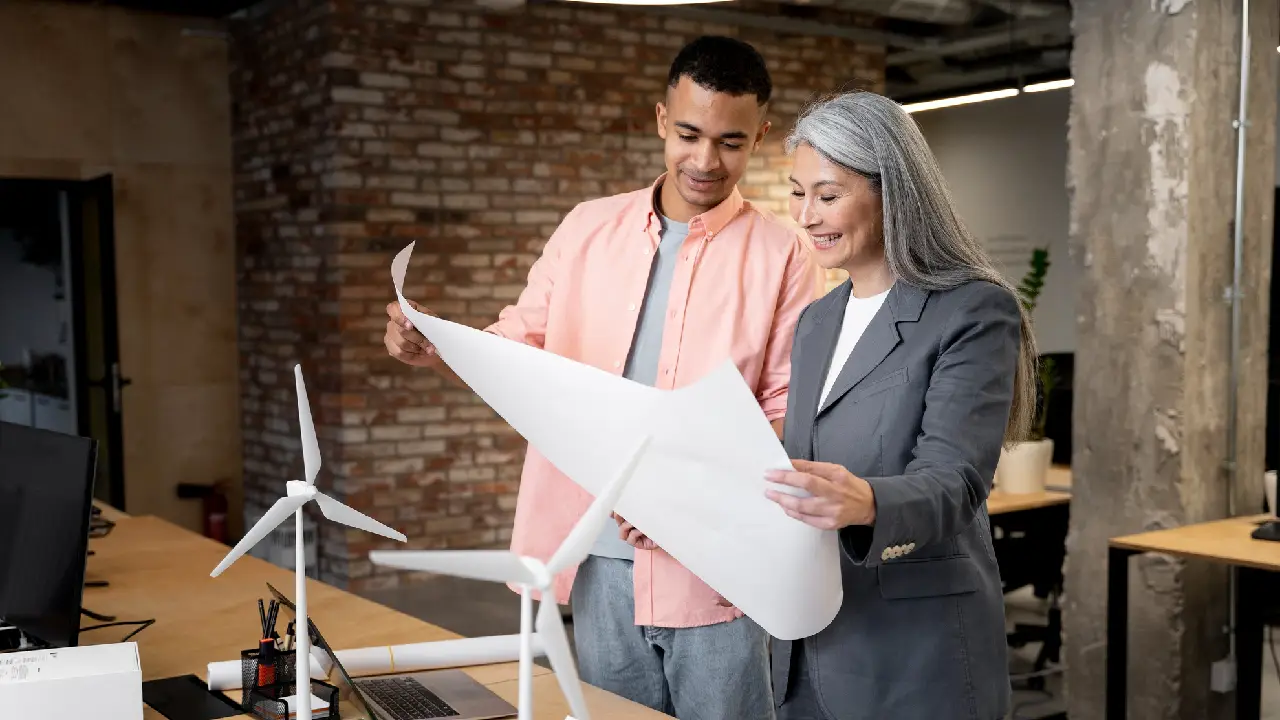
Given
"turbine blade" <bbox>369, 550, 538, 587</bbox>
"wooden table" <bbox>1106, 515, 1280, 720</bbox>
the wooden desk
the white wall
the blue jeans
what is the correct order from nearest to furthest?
"turbine blade" <bbox>369, 550, 538, 587</bbox> < the blue jeans < "wooden table" <bbox>1106, 515, 1280, 720</bbox> < the wooden desk < the white wall

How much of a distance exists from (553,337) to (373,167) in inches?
162

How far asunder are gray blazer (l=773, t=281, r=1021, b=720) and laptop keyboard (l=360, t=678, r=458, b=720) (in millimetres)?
516

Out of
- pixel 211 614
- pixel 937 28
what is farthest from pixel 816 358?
pixel 937 28

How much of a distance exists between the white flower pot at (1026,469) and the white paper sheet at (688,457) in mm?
3424

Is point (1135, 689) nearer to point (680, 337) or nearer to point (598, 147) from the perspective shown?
point (680, 337)

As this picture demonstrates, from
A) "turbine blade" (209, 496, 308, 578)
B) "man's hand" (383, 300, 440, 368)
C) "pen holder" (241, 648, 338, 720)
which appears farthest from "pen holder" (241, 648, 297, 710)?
"man's hand" (383, 300, 440, 368)

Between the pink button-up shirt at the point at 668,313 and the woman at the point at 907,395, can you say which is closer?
the woman at the point at 907,395

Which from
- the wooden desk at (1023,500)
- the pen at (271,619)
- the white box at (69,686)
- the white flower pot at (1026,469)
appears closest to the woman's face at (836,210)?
the pen at (271,619)

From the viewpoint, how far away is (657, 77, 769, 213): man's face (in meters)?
2.09

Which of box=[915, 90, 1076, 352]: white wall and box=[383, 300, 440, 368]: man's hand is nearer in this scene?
box=[383, 300, 440, 368]: man's hand

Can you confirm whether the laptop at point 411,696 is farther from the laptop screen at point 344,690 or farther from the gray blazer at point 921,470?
the gray blazer at point 921,470

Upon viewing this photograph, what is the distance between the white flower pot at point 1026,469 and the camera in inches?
191

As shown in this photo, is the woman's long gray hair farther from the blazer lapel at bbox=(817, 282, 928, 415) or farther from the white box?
the white box

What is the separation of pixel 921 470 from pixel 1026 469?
354cm
